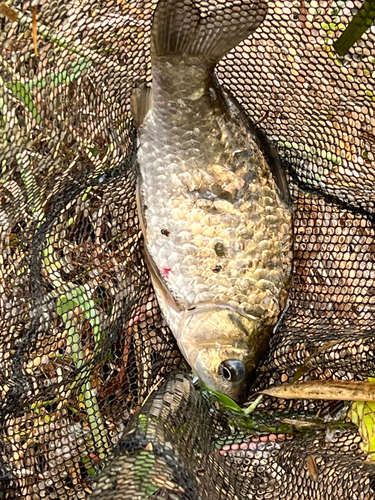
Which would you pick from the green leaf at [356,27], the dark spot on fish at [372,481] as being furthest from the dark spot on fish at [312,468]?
the green leaf at [356,27]

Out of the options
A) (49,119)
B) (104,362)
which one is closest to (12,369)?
(104,362)

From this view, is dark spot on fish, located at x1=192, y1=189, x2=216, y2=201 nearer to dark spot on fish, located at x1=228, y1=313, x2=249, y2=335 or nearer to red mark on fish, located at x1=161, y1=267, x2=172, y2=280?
red mark on fish, located at x1=161, y1=267, x2=172, y2=280

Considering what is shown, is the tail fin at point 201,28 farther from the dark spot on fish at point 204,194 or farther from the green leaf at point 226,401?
the green leaf at point 226,401

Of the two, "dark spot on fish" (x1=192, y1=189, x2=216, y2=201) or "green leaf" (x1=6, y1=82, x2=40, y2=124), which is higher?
"dark spot on fish" (x1=192, y1=189, x2=216, y2=201)

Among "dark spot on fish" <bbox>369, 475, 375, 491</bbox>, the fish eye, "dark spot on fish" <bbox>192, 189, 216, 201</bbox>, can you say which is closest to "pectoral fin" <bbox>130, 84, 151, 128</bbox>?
"dark spot on fish" <bbox>192, 189, 216, 201</bbox>

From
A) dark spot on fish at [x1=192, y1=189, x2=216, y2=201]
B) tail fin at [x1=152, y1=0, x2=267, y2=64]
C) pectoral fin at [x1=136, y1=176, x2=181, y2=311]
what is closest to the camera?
tail fin at [x1=152, y1=0, x2=267, y2=64]

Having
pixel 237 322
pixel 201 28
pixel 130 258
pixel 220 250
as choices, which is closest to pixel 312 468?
pixel 237 322
